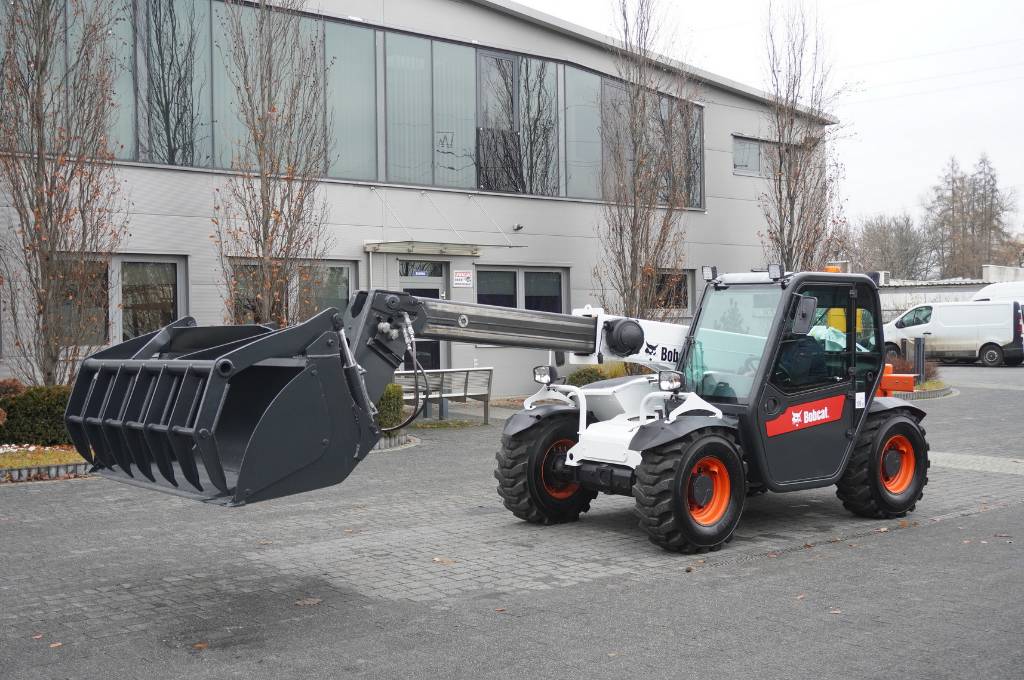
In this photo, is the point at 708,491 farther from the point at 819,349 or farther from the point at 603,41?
the point at 603,41

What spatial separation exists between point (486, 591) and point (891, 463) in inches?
174

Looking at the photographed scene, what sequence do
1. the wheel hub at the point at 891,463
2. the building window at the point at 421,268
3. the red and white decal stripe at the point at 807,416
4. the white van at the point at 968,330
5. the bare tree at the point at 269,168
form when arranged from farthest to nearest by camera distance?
the white van at the point at 968,330, the building window at the point at 421,268, the bare tree at the point at 269,168, the wheel hub at the point at 891,463, the red and white decal stripe at the point at 807,416

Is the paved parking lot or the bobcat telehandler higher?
the bobcat telehandler

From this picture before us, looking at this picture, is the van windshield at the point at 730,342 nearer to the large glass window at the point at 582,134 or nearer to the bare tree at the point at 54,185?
the bare tree at the point at 54,185

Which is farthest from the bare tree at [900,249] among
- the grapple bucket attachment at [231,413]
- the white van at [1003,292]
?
the grapple bucket attachment at [231,413]

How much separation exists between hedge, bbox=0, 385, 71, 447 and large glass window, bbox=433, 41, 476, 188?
938cm

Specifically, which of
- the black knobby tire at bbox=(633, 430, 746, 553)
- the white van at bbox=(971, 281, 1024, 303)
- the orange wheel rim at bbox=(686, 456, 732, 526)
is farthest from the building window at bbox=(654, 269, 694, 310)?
the white van at bbox=(971, 281, 1024, 303)

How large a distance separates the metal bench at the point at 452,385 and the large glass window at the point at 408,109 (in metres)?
4.88

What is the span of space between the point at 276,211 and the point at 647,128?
30.4ft

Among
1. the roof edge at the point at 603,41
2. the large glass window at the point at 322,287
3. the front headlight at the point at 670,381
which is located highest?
the roof edge at the point at 603,41

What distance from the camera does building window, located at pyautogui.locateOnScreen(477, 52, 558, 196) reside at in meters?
21.6

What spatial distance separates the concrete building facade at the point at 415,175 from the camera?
56.3ft

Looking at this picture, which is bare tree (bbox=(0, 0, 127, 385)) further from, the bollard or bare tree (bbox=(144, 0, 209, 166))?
the bollard

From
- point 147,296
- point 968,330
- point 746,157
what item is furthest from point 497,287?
point 968,330
